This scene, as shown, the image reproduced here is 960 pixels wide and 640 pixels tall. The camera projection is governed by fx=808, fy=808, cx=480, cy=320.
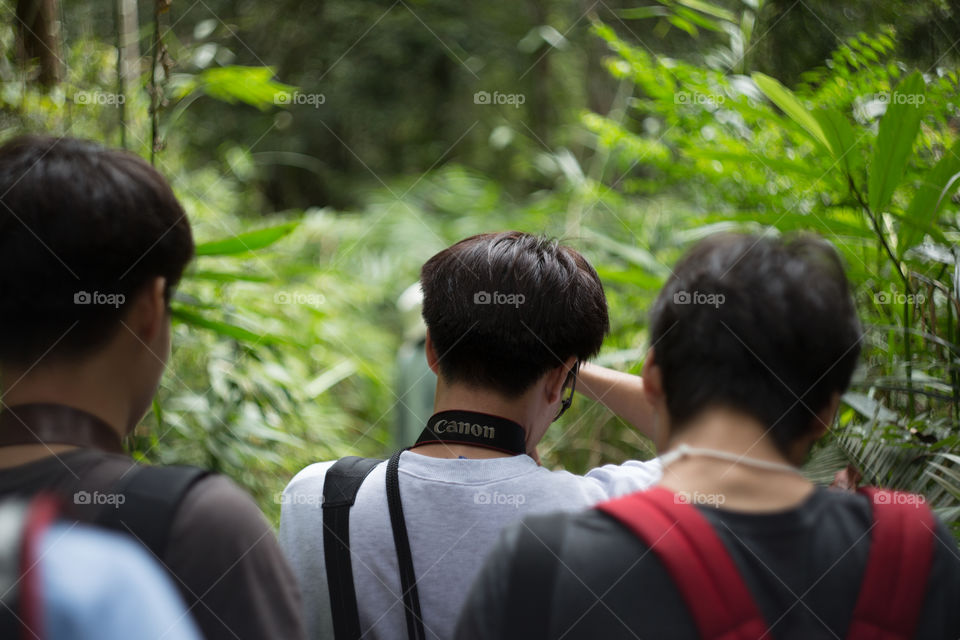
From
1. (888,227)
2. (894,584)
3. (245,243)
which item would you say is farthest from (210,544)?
(888,227)

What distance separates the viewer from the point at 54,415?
811mm

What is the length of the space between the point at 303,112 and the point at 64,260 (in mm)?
6407

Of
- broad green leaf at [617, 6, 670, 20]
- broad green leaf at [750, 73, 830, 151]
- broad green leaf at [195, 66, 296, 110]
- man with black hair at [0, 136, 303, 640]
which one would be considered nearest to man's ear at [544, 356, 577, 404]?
man with black hair at [0, 136, 303, 640]

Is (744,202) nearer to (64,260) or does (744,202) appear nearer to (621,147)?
(621,147)

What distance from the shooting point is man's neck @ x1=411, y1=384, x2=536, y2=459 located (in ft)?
3.66

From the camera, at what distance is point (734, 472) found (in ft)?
2.55

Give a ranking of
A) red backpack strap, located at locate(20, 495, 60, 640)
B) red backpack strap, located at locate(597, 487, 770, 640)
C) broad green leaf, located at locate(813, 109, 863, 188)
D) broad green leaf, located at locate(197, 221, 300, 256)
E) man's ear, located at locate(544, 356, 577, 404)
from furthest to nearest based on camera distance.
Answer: broad green leaf, located at locate(197, 221, 300, 256) < broad green leaf, located at locate(813, 109, 863, 188) < man's ear, located at locate(544, 356, 577, 404) < red backpack strap, located at locate(597, 487, 770, 640) < red backpack strap, located at locate(20, 495, 60, 640)

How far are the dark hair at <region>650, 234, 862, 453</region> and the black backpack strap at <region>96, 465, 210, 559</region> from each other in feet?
1.62

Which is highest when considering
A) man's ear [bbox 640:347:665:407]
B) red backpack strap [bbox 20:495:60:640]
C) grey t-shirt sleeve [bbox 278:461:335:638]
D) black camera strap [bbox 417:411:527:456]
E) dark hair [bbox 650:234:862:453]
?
dark hair [bbox 650:234:862:453]

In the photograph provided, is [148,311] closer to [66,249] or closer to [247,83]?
[66,249]

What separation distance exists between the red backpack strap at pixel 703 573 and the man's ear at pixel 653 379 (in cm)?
15

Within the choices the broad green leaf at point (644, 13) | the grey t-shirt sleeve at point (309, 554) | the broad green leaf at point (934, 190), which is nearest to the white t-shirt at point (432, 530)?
the grey t-shirt sleeve at point (309, 554)

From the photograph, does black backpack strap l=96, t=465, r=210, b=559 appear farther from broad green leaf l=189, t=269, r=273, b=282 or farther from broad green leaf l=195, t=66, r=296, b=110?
broad green leaf l=195, t=66, r=296, b=110

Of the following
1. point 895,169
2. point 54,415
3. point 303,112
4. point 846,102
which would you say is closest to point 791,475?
point 54,415
